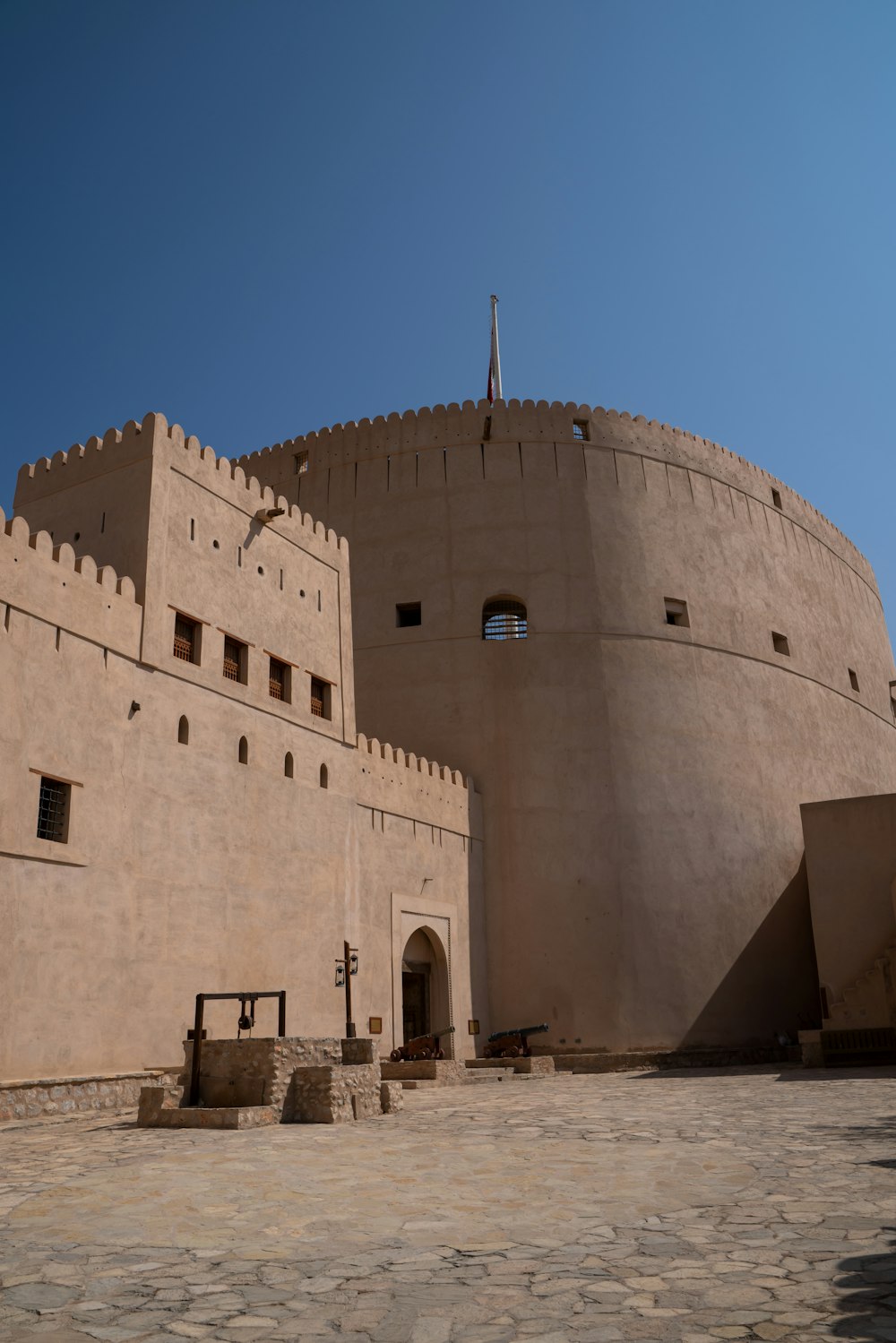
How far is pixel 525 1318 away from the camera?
3.46 m

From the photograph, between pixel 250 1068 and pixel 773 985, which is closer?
pixel 250 1068

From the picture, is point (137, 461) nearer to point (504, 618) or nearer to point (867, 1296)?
point (504, 618)

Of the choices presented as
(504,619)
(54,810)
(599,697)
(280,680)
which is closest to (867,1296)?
(54,810)

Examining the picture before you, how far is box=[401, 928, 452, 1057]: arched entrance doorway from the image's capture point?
17.6 meters

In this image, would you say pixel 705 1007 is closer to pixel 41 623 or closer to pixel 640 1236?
pixel 41 623

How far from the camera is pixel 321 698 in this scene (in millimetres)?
16203

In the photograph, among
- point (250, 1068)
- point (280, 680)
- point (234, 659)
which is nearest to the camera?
point (250, 1068)

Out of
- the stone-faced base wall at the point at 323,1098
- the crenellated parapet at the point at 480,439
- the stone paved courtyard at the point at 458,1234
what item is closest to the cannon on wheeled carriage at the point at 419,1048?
the stone-faced base wall at the point at 323,1098

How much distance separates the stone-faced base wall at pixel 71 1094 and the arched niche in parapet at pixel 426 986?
22.0 feet

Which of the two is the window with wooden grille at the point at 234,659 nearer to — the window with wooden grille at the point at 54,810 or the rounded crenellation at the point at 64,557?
the rounded crenellation at the point at 64,557

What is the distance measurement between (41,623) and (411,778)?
788 cm

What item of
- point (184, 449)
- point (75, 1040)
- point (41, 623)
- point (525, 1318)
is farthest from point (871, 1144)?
point (184, 449)

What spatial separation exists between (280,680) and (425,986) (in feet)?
19.4

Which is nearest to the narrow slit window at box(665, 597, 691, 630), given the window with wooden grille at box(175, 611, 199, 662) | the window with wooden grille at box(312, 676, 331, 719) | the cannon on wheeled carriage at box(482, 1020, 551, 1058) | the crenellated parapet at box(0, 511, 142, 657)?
the cannon on wheeled carriage at box(482, 1020, 551, 1058)
